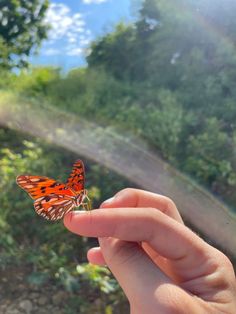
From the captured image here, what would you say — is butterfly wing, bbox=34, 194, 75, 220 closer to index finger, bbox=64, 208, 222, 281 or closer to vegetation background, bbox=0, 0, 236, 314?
index finger, bbox=64, 208, 222, 281

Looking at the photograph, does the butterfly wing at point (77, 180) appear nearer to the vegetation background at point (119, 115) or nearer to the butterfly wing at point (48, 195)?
the butterfly wing at point (48, 195)

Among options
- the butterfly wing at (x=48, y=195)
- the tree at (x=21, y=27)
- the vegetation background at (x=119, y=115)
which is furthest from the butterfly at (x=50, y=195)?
the tree at (x=21, y=27)

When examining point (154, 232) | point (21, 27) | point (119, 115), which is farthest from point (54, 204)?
point (21, 27)

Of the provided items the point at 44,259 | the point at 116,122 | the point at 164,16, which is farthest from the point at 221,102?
the point at 44,259

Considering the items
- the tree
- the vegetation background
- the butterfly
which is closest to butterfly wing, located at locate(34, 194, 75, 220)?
the butterfly

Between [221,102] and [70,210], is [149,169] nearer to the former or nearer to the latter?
[221,102]
